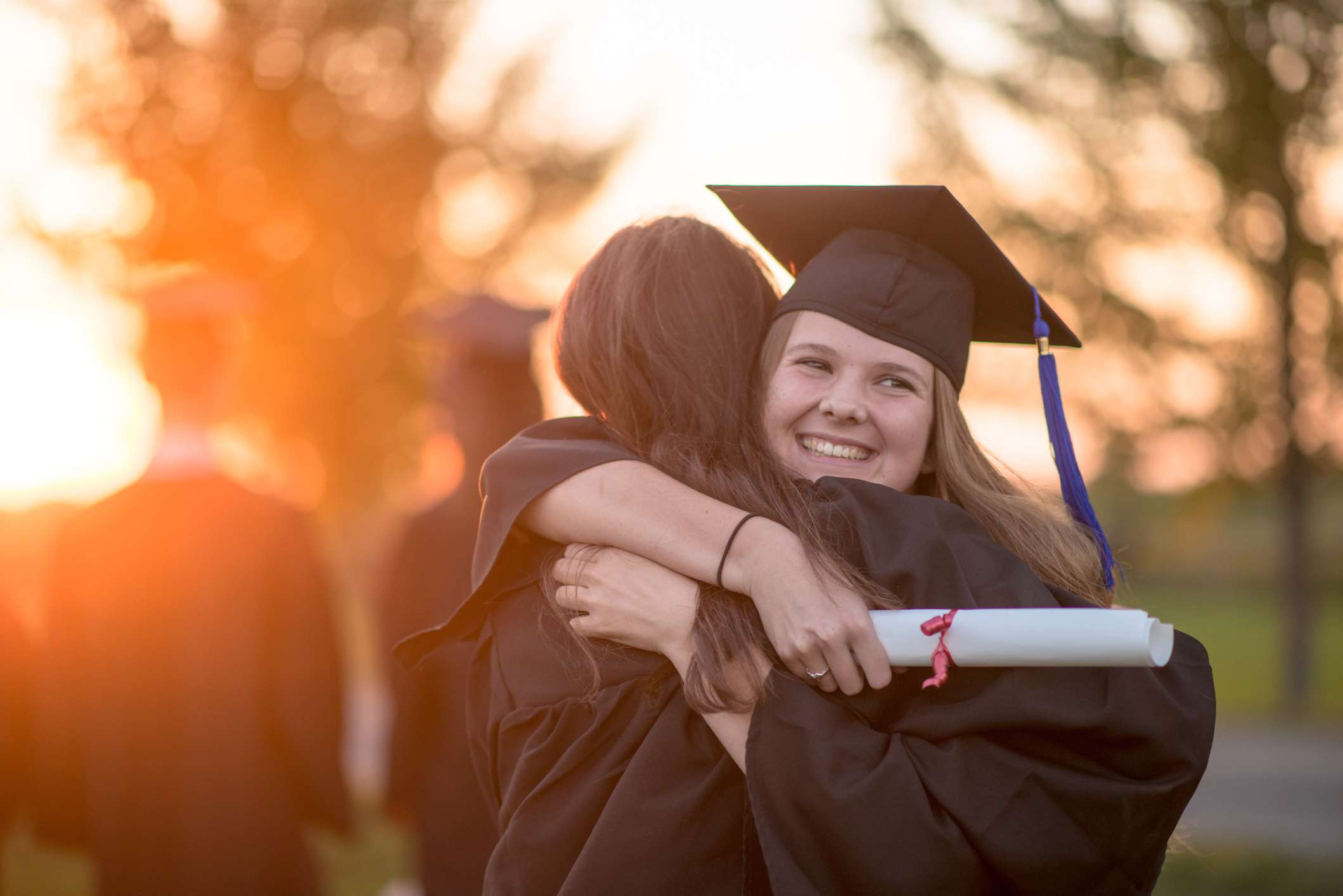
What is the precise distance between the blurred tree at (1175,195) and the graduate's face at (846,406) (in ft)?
26.5

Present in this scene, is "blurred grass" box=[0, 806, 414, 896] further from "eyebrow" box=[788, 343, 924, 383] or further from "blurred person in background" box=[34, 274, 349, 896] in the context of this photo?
"eyebrow" box=[788, 343, 924, 383]

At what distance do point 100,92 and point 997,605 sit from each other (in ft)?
32.5

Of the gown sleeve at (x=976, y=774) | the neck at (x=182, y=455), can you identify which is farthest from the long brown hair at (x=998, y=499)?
the neck at (x=182, y=455)

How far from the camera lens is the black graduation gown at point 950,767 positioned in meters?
1.74

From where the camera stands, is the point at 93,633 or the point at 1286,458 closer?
the point at 93,633

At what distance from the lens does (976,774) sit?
177cm

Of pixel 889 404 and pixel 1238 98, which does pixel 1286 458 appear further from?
pixel 889 404

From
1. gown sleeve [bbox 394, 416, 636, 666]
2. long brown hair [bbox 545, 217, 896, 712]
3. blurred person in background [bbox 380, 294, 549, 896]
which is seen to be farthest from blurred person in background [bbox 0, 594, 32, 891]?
long brown hair [bbox 545, 217, 896, 712]

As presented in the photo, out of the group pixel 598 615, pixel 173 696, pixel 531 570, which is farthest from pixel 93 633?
pixel 598 615

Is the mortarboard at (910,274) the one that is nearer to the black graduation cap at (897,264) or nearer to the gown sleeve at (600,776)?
the black graduation cap at (897,264)

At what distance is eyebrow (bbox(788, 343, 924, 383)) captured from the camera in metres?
2.29

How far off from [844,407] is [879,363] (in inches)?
6.6

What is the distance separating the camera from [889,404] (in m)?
2.28

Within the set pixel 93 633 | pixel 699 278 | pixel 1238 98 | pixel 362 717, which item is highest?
pixel 1238 98
